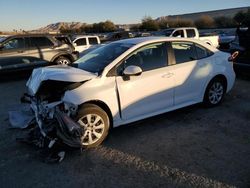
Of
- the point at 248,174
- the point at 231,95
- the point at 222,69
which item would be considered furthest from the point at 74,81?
the point at 231,95

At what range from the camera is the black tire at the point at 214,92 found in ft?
22.2

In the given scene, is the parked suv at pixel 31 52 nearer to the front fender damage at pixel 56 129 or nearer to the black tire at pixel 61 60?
the black tire at pixel 61 60

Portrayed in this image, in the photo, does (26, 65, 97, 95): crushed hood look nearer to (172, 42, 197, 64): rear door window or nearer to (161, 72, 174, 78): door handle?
(161, 72, 174, 78): door handle

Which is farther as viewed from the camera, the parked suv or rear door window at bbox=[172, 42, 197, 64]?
the parked suv

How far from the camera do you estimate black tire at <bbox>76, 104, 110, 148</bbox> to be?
491 centimetres

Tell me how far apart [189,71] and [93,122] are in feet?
7.77

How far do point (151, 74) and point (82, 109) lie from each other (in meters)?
1.52

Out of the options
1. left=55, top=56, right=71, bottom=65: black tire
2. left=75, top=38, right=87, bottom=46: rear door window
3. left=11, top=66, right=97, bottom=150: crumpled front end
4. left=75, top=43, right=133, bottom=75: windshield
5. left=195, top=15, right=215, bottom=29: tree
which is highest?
left=75, top=43, right=133, bottom=75: windshield

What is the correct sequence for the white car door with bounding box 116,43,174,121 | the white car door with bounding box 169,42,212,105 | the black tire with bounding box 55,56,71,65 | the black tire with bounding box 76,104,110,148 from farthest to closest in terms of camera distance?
the black tire with bounding box 55,56,71,65
the white car door with bounding box 169,42,212,105
the white car door with bounding box 116,43,174,121
the black tire with bounding box 76,104,110,148

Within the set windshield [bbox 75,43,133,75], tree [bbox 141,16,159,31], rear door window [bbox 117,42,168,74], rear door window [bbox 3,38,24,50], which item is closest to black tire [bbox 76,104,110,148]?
windshield [bbox 75,43,133,75]

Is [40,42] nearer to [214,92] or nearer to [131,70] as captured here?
[214,92]

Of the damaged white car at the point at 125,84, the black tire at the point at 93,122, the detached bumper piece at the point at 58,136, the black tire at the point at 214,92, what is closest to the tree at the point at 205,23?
the black tire at the point at 214,92

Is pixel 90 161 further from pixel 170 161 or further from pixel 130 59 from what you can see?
pixel 130 59

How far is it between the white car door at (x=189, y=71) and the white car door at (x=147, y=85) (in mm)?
222
